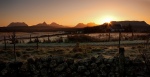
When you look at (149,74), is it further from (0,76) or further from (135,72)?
(0,76)

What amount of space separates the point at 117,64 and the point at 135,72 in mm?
1062

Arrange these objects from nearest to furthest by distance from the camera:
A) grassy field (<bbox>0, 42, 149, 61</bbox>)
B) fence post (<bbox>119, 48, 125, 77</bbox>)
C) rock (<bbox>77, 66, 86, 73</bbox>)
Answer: fence post (<bbox>119, 48, 125, 77</bbox>)
rock (<bbox>77, 66, 86, 73</bbox>)
grassy field (<bbox>0, 42, 149, 61</bbox>)

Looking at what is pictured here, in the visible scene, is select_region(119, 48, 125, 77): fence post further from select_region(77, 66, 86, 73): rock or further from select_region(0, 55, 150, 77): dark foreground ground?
select_region(77, 66, 86, 73): rock

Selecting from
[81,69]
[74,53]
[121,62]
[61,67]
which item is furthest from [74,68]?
[74,53]

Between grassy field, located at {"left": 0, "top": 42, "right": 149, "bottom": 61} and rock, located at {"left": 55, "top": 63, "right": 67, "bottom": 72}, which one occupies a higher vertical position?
rock, located at {"left": 55, "top": 63, "right": 67, "bottom": 72}

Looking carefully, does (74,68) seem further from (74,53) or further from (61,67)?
(74,53)

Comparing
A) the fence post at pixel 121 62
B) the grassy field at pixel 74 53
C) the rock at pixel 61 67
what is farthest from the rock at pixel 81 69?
the grassy field at pixel 74 53

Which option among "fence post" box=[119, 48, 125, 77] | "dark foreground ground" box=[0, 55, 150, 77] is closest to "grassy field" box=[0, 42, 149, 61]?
"dark foreground ground" box=[0, 55, 150, 77]

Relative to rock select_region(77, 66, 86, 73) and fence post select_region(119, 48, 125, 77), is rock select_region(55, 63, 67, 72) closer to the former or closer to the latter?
rock select_region(77, 66, 86, 73)

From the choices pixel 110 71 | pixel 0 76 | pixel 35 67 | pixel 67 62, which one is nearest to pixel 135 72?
pixel 110 71

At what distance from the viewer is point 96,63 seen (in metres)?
13.8

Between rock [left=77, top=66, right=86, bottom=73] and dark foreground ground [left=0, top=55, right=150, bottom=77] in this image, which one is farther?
rock [left=77, top=66, right=86, bottom=73]

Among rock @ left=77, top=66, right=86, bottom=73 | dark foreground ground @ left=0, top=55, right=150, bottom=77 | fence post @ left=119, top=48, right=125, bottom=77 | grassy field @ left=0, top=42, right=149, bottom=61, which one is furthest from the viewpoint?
grassy field @ left=0, top=42, right=149, bottom=61

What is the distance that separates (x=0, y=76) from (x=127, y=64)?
6774 millimetres
